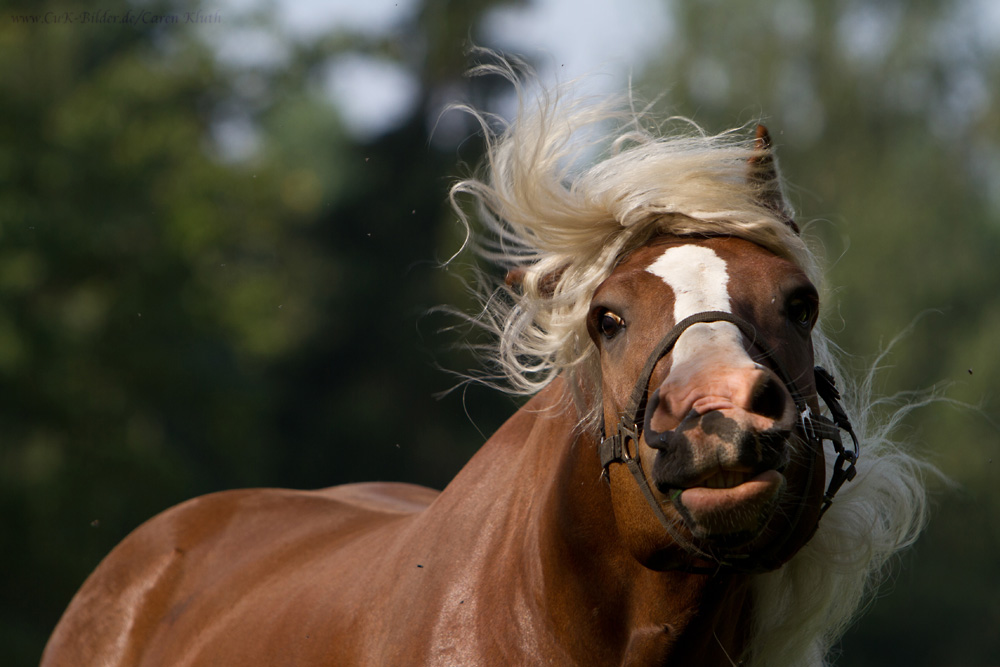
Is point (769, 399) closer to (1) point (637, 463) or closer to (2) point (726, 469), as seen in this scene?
(2) point (726, 469)

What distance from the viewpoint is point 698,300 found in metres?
2.28

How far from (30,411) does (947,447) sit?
13957mm

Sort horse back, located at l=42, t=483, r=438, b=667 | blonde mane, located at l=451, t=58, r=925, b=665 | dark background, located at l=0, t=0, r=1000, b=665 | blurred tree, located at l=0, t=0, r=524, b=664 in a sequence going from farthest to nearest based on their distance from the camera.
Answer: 1. dark background, located at l=0, t=0, r=1000, b=665
2. blurred tree, located at l=0, t=0, r=524, b=664
3. horse back, located at l=42, t=483, r=438, b=667
4. blonde mane, located at l=451, t=58, r=925, b=665

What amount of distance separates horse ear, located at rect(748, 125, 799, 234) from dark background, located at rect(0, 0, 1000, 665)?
1044cm

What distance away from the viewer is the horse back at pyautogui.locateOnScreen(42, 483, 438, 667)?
360cm

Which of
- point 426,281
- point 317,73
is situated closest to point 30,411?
point 426,281

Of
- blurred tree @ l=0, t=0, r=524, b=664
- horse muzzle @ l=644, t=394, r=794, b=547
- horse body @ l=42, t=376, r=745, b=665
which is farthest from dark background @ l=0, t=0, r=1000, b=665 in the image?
horse muzzle @ l=644, t=394, r=794, b=547

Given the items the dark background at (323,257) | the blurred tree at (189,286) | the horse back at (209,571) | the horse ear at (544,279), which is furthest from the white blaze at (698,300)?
the dark background at (323,257)

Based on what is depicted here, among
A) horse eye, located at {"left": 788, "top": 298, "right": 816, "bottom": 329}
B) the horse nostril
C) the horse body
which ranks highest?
horse eye, located at {"left": 788, "top": 298, "right": 816, "bottom": 329}

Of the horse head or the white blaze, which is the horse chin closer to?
the horse head

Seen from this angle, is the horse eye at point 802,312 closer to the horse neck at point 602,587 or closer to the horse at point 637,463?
the horse at point 637,463

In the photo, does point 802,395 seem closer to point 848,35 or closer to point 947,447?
point 947,447

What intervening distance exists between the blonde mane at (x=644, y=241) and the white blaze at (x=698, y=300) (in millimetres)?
163

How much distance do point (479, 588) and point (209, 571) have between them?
186 cm
